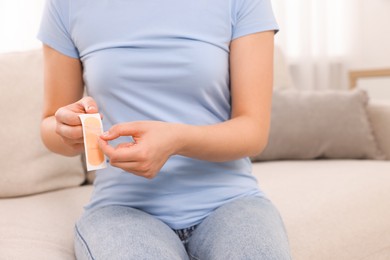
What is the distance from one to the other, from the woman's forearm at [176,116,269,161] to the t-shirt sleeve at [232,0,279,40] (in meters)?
0.18

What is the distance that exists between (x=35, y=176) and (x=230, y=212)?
0.85 m

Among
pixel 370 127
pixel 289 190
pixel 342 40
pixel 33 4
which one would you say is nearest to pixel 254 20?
pixel 289 190

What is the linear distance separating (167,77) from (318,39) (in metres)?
2.21

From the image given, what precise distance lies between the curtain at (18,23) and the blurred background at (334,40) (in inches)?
49.4

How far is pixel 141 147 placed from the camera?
898 millimetres

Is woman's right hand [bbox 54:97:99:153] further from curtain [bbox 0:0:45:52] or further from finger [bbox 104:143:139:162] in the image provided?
curtain [bbox 0:0:45:52]

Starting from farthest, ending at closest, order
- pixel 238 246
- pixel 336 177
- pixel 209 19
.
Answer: pixel 336 177, pixel 209 19, pixel 238 246

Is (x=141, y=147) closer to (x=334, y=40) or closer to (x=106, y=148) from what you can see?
(x=106, y=148)

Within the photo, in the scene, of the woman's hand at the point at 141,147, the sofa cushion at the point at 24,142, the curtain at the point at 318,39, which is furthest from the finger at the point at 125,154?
the curtain at the point at 318,39

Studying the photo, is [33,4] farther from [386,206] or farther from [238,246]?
[238,246]

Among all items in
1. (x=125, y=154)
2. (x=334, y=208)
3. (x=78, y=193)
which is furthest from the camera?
(x=78, y=193)

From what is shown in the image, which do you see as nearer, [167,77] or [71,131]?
[71,131]

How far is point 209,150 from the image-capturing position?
1.03 m

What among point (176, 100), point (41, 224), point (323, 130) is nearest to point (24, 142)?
point (41, 224)
